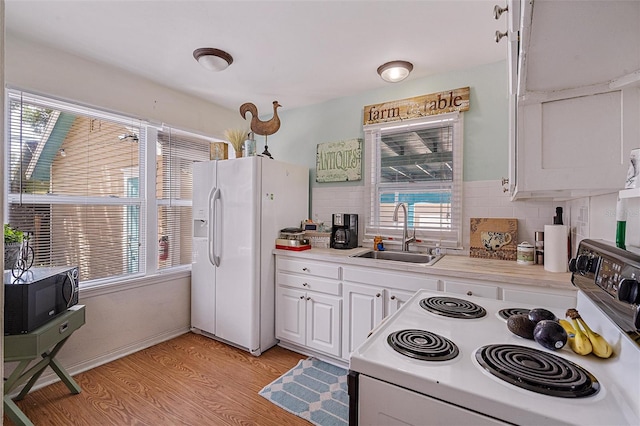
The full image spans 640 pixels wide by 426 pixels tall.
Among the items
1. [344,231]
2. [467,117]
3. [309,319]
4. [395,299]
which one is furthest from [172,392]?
[467,117]

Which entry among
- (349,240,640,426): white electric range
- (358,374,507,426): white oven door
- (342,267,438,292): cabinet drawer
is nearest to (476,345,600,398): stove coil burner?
(349,240,640,426): white electric range

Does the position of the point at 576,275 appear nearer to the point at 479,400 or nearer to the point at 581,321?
the point at 581,321

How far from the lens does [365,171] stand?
3020 millimetres

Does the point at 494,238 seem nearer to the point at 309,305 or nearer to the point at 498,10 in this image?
the point at 309,305

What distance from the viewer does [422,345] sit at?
0.91m

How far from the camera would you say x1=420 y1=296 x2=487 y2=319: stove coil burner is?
118 centimetres

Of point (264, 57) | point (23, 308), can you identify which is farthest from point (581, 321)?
point (23, 308)

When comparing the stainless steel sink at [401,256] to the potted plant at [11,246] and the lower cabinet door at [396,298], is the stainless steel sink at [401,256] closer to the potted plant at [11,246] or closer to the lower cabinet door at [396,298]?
the lower cabinet door at [396,298]

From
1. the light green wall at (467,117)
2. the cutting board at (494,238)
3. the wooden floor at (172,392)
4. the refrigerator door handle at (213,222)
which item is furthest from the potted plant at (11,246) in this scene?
the cutting board at (494,238)

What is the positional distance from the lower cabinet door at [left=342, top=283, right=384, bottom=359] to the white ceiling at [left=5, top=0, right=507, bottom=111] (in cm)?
184

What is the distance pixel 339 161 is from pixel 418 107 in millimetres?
929

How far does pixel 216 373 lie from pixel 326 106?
2781mm

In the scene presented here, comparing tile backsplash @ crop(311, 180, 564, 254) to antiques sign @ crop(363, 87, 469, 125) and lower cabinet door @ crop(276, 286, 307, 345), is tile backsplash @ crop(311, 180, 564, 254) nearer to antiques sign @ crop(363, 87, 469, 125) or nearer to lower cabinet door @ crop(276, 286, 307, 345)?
antiques sign @ crop(363, 87, 469, 125)

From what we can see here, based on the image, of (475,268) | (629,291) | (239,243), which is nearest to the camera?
(629,291)
